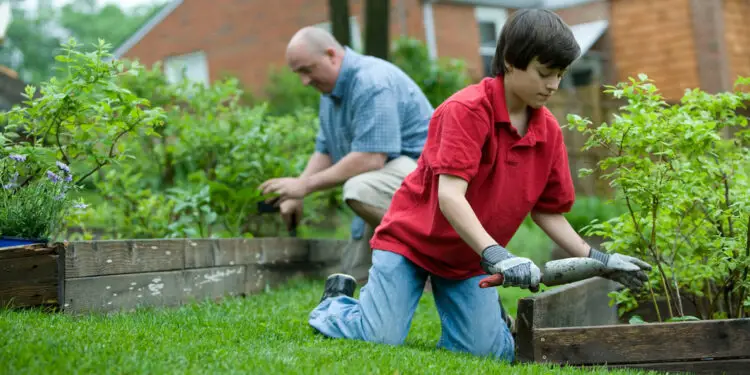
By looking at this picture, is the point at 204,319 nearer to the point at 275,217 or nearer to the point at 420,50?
the point at 275,217

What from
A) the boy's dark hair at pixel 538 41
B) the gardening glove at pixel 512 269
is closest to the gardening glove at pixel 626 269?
the gardening glove at pixel 512 269

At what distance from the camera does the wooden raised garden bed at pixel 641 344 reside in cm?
322

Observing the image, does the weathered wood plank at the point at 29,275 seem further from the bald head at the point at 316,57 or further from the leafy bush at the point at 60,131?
the bald head at the point at 316,57

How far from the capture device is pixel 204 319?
3922mm

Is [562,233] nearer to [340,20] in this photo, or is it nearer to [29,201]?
[29,201]

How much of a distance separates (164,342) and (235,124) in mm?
3180

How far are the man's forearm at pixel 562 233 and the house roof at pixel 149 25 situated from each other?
72.3 ft

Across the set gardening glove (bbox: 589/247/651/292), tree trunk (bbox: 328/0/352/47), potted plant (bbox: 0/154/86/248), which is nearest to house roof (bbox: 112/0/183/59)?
tree trunk (bbox: 328/0/352/47)

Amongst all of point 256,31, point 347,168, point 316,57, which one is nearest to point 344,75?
point 316,57

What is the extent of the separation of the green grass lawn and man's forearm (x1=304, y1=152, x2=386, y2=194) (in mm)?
1291

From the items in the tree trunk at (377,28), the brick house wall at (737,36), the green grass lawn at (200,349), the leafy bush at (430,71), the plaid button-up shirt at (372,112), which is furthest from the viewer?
the brick house wall at (737,36)

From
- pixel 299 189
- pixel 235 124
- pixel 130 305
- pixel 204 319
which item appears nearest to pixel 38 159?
pixel 130 305

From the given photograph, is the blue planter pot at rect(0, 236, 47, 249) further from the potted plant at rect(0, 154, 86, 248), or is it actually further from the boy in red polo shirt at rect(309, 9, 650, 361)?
the boy in red polo shirt at rect(309, 9, 650, 361)

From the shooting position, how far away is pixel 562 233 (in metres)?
3.74
